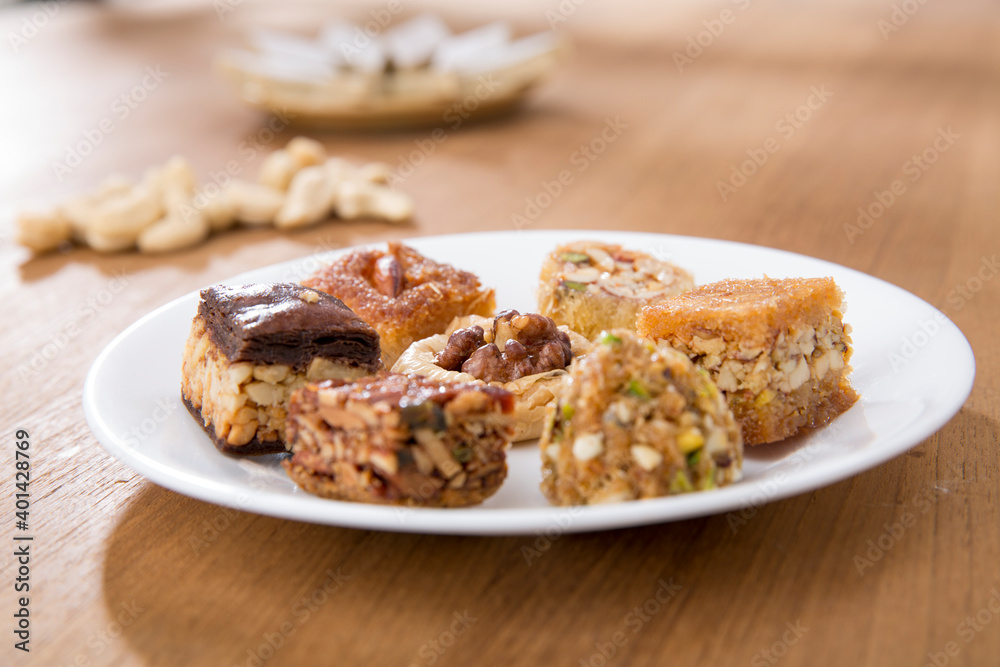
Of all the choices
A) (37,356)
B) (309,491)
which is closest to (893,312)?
(309,491)

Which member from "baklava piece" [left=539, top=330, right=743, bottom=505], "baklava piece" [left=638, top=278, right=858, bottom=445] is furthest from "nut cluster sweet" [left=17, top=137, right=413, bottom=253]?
"baklava piece" [left=539, top=330, right=743, bottom=505]

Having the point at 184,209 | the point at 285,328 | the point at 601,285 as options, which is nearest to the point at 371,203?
the point at 184,209

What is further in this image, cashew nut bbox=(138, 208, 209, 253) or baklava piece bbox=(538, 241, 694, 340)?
cashew nut bbox=(138, 208, 209, 253)

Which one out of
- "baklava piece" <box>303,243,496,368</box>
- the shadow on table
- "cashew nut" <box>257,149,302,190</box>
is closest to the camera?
the shadow on table

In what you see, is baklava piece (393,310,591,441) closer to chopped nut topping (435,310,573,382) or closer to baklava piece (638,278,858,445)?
chopped nut topping (435,310,573,382)

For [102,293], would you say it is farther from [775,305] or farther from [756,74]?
[756,74]

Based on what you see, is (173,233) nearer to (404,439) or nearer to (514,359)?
(514,359)

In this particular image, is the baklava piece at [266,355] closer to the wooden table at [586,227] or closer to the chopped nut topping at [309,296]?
the chopped nut topping at [309,296]

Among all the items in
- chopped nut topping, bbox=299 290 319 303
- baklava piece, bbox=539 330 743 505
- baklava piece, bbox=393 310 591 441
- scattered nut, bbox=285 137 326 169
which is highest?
baklava piece, bbox=539 330 743 505
